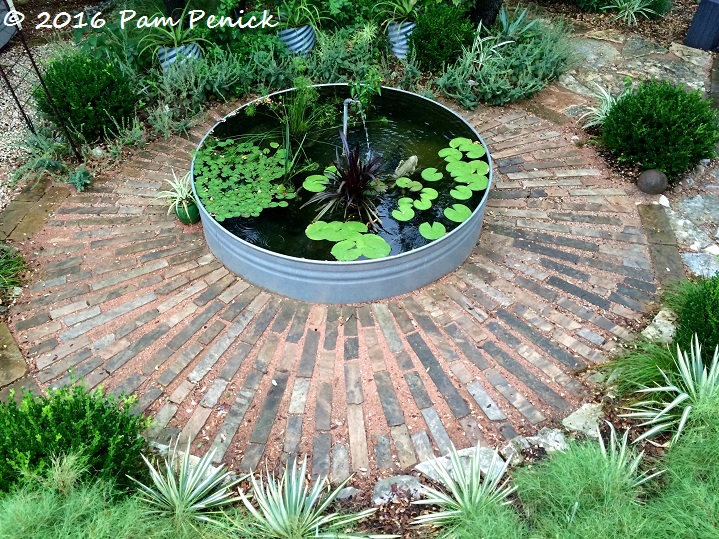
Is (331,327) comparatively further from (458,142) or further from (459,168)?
(458,142)

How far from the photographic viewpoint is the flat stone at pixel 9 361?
283 cm

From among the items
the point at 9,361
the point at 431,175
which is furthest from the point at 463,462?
the point at 9,361

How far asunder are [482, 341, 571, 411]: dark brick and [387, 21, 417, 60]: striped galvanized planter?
3320 millimetres

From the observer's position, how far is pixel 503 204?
3.84m

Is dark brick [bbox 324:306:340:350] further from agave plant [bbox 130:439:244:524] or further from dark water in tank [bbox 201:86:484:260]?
agave plant [bbox 130:439:244:524]

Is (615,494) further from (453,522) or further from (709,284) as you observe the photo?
(709,284)

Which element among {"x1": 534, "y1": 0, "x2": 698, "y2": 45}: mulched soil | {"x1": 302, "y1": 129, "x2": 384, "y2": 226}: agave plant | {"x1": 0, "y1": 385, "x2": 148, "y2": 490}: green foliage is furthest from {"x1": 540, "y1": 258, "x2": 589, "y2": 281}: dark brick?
{"x1": 534, "y1": 0, "x2": 698, "y2": 45}: mulched soil

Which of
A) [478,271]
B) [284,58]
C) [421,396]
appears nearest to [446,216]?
[478,271]

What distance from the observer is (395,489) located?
7.90ft

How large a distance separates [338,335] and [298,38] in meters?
3.33

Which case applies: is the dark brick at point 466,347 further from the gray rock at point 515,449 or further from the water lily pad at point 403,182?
the water lily pad at point 403,182

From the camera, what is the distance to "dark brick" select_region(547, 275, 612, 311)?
3.18m

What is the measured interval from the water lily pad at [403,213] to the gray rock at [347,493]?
5.08 feet

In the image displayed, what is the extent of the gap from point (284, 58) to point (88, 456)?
393cm
